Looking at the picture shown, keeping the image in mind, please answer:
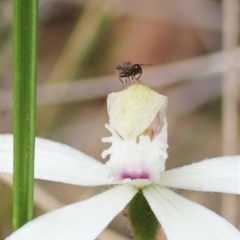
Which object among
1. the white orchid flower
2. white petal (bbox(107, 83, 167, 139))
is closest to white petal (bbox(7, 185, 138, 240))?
the white orchid flower

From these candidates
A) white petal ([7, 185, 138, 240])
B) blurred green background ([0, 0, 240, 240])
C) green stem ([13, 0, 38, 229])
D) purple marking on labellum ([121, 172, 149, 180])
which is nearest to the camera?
green stem ([13, 0, 38, 229])

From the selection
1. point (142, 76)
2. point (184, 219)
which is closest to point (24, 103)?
point (184, 219)

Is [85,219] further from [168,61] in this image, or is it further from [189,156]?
[168,61]

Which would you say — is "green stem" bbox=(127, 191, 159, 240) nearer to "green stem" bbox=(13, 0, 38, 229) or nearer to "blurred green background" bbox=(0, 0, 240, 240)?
"green stem" bbox=(13, 0, 38, 229)

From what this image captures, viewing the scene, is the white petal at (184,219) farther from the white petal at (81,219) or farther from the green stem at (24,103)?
the green stem at (24,103)

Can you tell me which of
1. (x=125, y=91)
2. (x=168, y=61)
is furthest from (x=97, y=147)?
(x=125, y=91)

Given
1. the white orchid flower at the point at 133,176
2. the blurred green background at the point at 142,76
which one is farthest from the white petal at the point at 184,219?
the blurred green background at the point at 142,76

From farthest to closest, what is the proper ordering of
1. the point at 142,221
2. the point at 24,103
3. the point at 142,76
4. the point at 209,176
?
the point at 142,76 → the point at 209,176 → the point at 142,221 → the point at 24,103

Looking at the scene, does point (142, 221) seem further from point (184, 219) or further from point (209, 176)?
point (209, 176)
